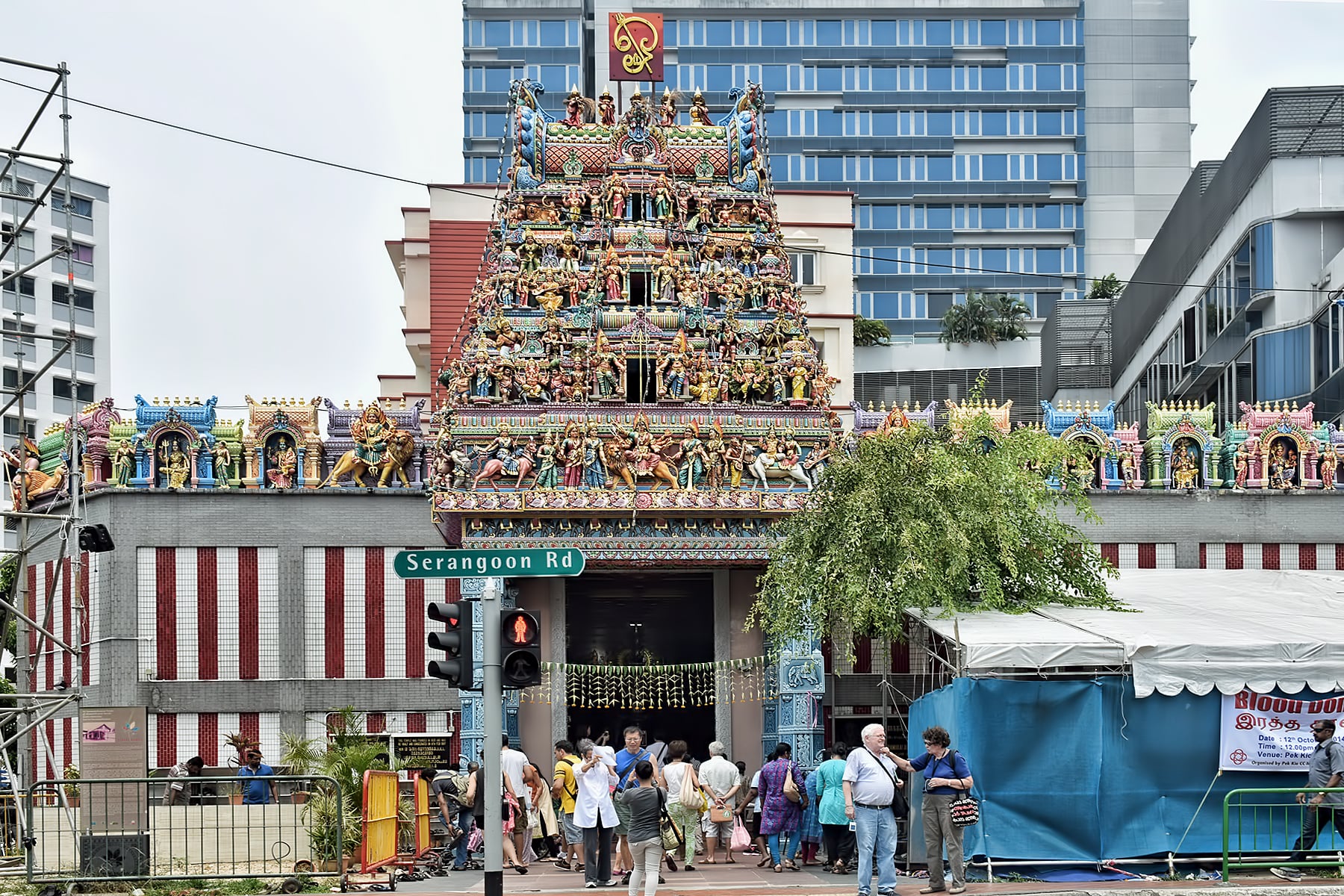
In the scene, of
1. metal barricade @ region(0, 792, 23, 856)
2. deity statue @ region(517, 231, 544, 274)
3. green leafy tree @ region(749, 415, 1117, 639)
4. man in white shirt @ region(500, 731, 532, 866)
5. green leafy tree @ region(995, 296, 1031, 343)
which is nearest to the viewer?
metal barricade @ region(0, 792, 23, 856)

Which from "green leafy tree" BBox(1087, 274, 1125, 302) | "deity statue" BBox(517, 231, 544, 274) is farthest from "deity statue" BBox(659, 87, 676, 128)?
"green leafy tree" BBox(1087, 274, 1125, 302)

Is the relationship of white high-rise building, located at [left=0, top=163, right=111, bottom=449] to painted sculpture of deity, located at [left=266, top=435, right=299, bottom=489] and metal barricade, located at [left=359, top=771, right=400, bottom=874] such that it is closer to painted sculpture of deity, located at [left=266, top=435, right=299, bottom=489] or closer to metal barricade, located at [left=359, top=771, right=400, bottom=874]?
painted sculpture of deity, located at [left=266, top=435, right=299, bottom=489]

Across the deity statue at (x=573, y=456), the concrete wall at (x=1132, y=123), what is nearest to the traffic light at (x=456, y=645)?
the deity statue at (x=573, y=456)

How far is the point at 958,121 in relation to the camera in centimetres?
9700

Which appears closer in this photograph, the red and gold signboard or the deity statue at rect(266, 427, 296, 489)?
the deity statue at rect(266, 427, 296, 489)

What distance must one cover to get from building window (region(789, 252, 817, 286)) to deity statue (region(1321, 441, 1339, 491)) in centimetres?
1813

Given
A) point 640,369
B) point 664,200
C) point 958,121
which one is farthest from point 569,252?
point 958,121

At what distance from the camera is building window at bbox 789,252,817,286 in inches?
1912

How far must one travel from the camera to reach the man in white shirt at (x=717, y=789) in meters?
22.4

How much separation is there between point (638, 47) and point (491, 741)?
20.6 meters

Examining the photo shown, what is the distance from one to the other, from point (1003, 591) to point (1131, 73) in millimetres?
79228

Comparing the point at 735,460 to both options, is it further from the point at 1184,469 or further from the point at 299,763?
the point at 1184,469

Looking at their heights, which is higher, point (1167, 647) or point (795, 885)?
point (1167, 647)

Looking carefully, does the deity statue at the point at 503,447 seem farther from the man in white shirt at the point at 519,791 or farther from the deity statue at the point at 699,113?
the deity statue at the point at 699,113
